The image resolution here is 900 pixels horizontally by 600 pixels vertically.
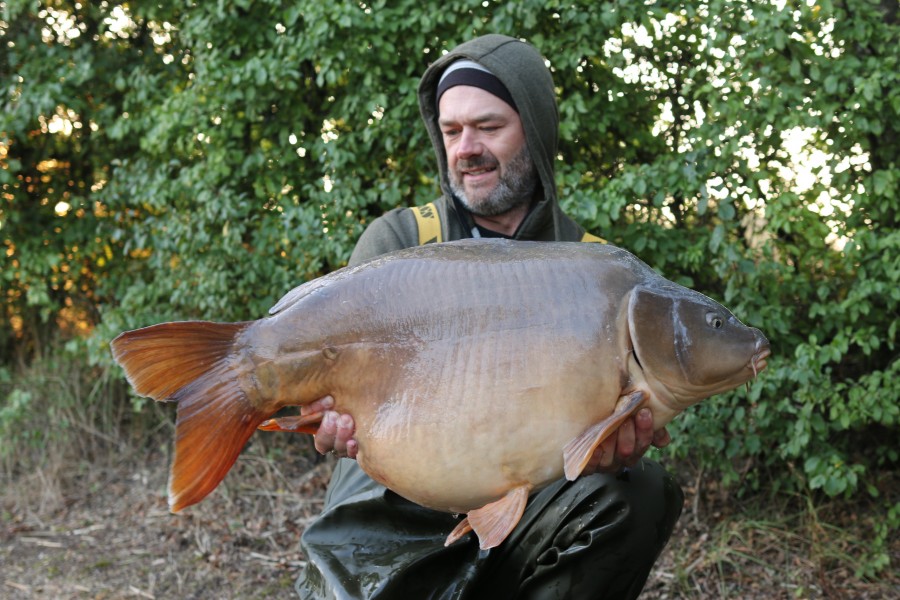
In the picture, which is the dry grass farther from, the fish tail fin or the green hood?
the fish tail fin

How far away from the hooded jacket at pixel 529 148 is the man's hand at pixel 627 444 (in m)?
0.84

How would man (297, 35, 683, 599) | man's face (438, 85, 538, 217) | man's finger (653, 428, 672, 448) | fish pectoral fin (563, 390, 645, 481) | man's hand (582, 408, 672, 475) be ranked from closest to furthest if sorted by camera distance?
fish pectoral fin (563, 390, 645, 481), man's hand (582, 408, 672, 475), man's finger (653, 428, 672, 448), man (297, 35, 683, 599), man's face (438, 85, 538, 217)

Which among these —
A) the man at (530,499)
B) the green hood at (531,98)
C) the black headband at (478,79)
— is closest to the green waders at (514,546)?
the man at (530,499)

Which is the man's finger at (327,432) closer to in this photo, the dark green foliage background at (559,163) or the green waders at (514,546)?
the green waders at (514,546)

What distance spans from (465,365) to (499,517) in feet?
0.86

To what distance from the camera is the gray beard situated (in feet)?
8.48

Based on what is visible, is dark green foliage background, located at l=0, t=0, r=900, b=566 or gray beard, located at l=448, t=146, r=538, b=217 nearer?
gray beard, located at l=448, t=146, r=538, b=217

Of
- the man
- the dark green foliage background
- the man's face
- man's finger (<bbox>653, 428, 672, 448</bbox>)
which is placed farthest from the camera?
the dark green foliage background

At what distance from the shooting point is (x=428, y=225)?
102 inches

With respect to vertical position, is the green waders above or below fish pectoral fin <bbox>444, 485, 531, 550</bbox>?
below

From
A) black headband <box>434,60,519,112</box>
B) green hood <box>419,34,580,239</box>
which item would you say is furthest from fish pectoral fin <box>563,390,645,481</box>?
black headband <box>434,60,519,112</box>

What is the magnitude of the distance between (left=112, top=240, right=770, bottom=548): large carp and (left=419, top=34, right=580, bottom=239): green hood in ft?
2.71

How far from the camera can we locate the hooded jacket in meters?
2.56

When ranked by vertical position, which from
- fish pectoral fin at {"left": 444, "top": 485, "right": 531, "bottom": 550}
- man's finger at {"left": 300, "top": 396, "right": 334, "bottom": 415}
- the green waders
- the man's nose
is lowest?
the green waders
